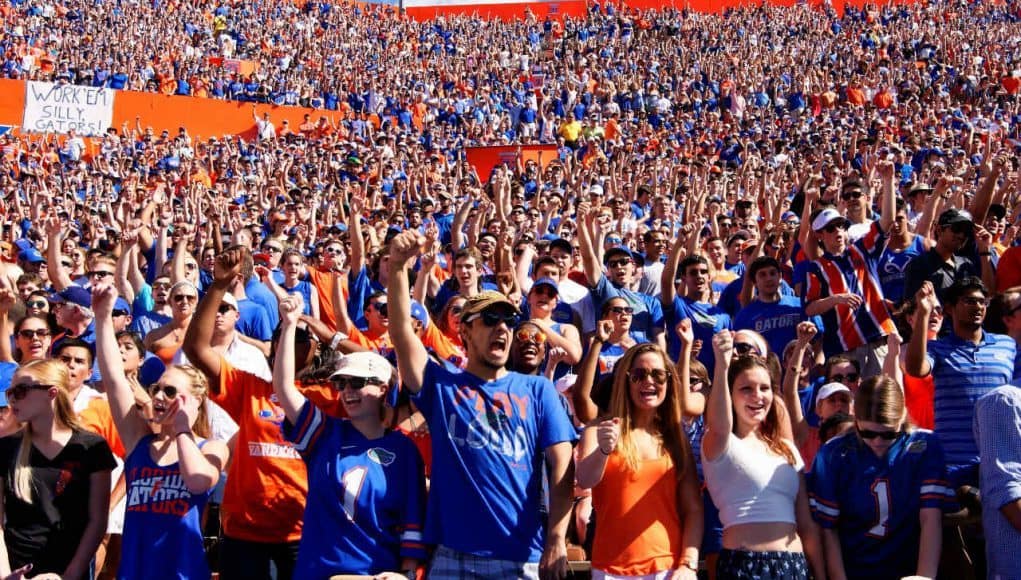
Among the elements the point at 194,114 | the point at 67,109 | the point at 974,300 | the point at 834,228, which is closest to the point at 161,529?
the point at 974,300

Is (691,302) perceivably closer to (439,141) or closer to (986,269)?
(986,269)

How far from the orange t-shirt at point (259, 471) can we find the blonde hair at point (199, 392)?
15cm

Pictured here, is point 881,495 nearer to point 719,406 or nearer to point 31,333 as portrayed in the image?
point 719,406

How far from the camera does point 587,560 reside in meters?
4.73

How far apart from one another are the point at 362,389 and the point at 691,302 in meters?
3.60

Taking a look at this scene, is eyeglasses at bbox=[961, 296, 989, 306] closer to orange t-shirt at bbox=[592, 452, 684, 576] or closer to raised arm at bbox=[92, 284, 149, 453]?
orange t-shirt at bbox=[592, 452, 684, 576]

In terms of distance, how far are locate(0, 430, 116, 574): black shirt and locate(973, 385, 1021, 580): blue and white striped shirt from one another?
3.46 m

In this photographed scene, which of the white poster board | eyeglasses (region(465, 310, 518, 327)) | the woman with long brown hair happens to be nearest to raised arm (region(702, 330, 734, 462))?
the woman with long brown hair

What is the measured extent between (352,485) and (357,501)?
6cm

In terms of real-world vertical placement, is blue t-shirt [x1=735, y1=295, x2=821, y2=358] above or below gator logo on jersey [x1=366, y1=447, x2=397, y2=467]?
above

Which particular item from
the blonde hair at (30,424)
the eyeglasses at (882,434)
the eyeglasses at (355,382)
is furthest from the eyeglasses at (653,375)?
the blonde hair at (30,424)

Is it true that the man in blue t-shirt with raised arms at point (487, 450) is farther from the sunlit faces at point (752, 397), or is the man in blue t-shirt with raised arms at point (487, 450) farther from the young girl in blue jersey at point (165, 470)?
the young girl in blue jersey at point (165, 470)

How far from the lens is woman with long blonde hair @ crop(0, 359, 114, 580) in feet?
→ 14.1

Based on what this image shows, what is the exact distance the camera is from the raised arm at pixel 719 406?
395 centimetres
